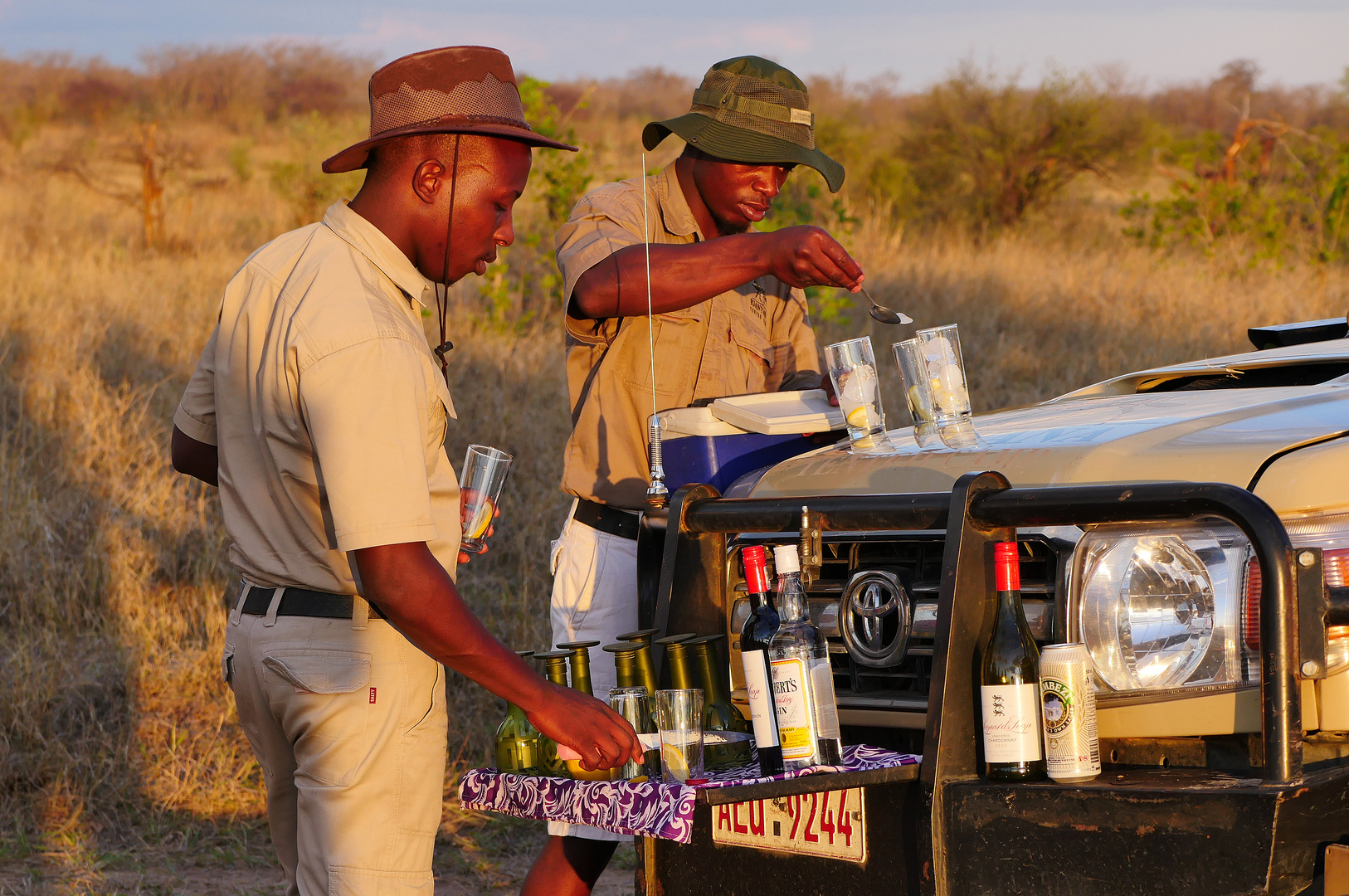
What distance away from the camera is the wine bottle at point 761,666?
244 cm

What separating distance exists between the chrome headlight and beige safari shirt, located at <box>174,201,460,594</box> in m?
1.12

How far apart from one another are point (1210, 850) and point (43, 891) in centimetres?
363

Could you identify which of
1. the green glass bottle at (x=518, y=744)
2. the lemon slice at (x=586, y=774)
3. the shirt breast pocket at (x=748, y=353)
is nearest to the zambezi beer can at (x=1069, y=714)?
the lemon slice at (x=586, y=774)

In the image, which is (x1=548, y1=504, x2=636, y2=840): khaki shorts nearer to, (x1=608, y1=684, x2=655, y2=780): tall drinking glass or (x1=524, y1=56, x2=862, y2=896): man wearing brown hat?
(x1=524, y1=56, x2=862, y2=896): man wearing brown hat

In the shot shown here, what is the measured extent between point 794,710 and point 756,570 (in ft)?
0.99

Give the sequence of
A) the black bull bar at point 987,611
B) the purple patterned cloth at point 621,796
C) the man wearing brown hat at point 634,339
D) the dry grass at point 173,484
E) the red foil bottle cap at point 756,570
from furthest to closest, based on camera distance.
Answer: the dry grass at point 173,484
the man wearing brown hat at point 634,339
the red foil bottle cap at point 756,570
the purple patterned cloth at point 621,796
the black bull bar at point 987,611

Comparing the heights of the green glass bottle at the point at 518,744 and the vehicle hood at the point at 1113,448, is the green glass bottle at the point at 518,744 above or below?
below

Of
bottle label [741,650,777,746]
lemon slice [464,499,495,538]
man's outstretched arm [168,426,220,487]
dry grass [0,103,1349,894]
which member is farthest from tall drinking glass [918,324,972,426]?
dry grass [0,103,1349,894]

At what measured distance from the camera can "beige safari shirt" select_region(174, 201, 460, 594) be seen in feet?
7.27

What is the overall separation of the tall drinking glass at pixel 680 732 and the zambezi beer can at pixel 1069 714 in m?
0.62

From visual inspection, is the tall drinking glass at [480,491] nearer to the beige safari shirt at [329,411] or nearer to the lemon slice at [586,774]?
the beige safari shirt at [329,411]

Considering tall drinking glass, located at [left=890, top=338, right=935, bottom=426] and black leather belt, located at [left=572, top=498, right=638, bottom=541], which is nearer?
tall drinking glass, located at [left=890, top=338, right=935, bottom=426]

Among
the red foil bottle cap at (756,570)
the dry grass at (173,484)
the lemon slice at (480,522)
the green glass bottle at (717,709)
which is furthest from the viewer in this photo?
the dry grass at (173,484)

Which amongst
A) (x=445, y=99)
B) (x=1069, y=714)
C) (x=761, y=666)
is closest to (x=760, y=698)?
(x=761, y=666)
